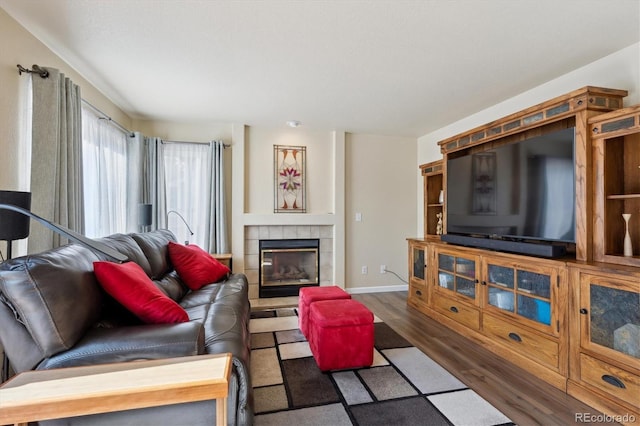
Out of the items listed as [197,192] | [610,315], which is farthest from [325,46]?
[197,192]

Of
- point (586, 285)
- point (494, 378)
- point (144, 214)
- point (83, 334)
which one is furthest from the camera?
point (144, 214)

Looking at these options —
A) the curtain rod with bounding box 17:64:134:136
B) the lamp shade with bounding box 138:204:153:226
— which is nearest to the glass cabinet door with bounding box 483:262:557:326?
the lamp shade with bounding box 138:204:153:226

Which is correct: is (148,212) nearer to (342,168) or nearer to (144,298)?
(144,298)

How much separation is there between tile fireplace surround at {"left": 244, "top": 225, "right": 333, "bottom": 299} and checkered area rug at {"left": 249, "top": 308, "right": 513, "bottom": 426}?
1645mm

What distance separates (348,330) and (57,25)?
2.82 meters

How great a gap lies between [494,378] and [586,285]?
88 cm

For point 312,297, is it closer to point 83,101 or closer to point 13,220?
point 13,220

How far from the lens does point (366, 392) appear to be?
78.5 inches

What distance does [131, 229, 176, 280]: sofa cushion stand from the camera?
242cm

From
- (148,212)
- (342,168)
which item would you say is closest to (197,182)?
(148,212)

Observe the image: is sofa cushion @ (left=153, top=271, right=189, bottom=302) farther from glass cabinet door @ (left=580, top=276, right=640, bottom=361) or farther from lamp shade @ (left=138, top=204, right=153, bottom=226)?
glass cabinet door @ (left=580, top=276, right=640, bottom=361)

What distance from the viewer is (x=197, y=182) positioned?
4.12 m

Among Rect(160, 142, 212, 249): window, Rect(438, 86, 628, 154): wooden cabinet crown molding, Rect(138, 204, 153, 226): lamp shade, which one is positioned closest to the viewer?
Rect(438, 86, 628, 154): wooden cabinet crown molding

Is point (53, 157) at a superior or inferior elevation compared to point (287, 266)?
superior
